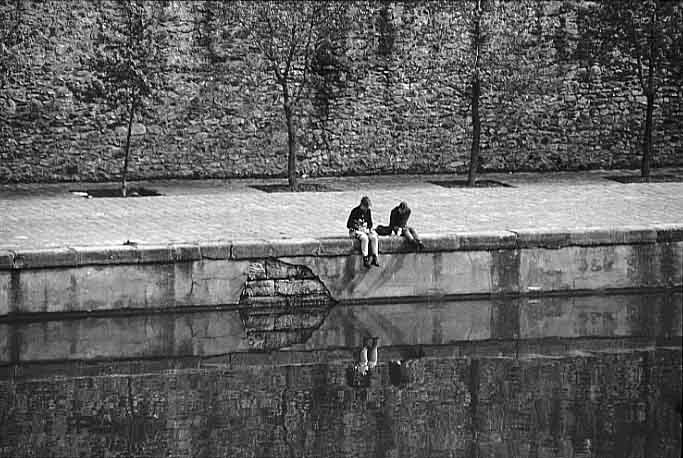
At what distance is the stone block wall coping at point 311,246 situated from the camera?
638 inches

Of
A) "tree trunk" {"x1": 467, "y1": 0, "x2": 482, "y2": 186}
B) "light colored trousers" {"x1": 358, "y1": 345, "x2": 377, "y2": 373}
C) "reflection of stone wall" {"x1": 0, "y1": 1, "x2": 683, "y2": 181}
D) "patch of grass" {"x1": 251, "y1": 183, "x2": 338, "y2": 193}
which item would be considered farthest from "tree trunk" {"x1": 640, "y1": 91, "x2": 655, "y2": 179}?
"light colored trousers" {"x1": 358, "y1": 345, "x2": 377, "y2": 373}

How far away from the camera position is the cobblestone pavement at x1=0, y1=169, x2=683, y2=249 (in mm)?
17828

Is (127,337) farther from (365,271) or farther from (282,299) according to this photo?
(365,271)

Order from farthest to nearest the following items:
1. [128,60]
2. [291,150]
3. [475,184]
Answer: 1. [475,184]
2. [291,150]
3. [128,60]

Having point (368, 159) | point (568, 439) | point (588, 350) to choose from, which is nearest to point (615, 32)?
point (368, 159)

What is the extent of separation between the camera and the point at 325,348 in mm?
15758

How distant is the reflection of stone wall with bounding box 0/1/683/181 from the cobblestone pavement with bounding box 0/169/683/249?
0.50m

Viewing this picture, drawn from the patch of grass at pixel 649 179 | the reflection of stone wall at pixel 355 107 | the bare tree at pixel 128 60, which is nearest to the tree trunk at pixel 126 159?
the bare tree at pixel 128 60

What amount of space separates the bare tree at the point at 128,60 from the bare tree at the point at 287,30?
3.82 feet

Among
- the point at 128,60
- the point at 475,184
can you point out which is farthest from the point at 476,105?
the point at 128,60

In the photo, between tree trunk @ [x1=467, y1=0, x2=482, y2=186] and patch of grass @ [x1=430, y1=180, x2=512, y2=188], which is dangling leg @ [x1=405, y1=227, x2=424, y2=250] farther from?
tree trunk @ [x1=467, y1=0, x2=482, y2=186]

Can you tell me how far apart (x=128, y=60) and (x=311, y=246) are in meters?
5.48

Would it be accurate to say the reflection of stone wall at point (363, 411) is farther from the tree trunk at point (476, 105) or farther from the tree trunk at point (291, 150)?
the tree trunk at point (476, 105)

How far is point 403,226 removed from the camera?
17.3 meters
